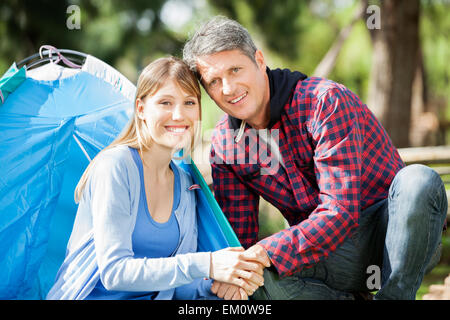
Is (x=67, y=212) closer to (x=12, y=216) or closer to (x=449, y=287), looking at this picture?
(x=12, y=216)

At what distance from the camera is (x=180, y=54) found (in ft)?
6.86

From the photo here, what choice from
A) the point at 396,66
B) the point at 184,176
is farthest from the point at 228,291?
the point at 396,66

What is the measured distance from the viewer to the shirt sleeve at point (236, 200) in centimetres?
209

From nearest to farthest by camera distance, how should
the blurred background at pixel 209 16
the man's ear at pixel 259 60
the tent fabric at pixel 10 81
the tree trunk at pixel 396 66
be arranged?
the man's ear at pixel 259 60 < the tent fabric at pixel 10 81 < the tree trunk at pixel 396 66 < the blurred background at pixel 209 16

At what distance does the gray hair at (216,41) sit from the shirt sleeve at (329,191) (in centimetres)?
35

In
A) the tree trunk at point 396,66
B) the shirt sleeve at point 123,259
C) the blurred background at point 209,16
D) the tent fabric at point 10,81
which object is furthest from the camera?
the blurred background at point 209,16

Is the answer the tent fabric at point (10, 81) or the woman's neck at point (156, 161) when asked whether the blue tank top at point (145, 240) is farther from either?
the tent fabric at point (10, 81)

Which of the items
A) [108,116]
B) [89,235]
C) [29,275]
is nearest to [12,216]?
[29,275]

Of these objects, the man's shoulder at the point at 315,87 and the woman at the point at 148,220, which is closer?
the woman at the point at 148,220

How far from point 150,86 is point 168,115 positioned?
0.12 meters

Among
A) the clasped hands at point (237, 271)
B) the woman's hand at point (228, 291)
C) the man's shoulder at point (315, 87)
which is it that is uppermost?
the man's shoulder at point (315, 87)

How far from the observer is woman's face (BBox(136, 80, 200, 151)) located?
5.56 feet

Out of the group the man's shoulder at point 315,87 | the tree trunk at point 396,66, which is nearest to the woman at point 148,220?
the man's shoulder at point 315,87

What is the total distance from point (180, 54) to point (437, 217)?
1170mm
